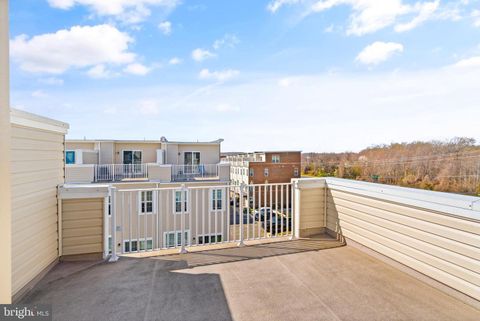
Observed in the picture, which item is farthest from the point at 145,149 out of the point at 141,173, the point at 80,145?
the point at 80,145

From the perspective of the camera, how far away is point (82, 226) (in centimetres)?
301

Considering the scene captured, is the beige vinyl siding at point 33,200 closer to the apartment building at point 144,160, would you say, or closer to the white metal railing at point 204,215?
the white metal railing at point 204,215

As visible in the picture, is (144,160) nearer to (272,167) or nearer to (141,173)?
(141,173)

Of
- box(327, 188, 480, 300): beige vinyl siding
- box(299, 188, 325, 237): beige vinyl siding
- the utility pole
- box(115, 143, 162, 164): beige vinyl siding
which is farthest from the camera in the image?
box(115, 143, 162, 164): beige vinyl siding

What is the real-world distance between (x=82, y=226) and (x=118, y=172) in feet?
32.7

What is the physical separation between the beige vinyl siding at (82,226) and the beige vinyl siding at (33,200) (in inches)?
4.4

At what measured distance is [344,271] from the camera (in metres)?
2.77

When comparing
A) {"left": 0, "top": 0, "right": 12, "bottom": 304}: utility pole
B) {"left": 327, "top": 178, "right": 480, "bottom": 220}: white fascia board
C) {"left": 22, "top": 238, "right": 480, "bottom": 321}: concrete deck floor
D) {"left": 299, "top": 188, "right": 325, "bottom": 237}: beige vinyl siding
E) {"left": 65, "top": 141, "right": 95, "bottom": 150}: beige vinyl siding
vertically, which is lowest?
{"left": 22, "top": 238, "right": 480, "bottom": 321}: concrete deck floor

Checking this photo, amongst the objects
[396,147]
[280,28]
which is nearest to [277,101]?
[280,28]

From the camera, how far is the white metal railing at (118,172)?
428 inches

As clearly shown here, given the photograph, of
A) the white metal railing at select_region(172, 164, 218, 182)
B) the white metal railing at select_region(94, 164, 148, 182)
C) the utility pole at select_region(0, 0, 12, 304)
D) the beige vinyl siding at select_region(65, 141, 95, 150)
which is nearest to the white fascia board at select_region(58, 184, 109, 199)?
the utility pole at select_region(0, 0, 12, 304)

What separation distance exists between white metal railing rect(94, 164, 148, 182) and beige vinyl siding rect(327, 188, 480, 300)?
1029 cm

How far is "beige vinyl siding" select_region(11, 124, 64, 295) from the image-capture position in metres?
2.21

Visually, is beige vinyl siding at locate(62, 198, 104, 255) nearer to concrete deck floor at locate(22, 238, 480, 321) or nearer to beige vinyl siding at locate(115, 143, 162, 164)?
concrete deck floor at locate(22, 238, 480, 321)
